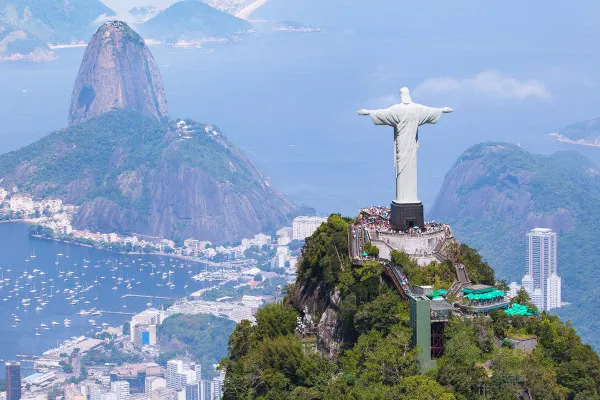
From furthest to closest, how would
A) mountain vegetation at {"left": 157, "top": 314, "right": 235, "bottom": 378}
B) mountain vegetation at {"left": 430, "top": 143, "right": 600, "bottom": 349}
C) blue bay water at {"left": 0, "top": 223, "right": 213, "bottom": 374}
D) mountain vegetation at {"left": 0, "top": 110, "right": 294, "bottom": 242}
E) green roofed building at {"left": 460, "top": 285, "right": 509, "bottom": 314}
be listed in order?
mountain vegetation at {"left": 0, "top": 110, "right": 294, "bottom": 242} → mountain vegetation at {"left": 430, "top": 143, "right": 600, "bottom": 349} → blue bay water at {"left": 0, "top": 223, "right": 213, "bottom": 374} → mountain vegetation at {"left": 157, "top": 314, "right": 235, "bottom": 378} → green roofed building at {"left": 460, "top": 285, "right": 509, "bottom": 314}

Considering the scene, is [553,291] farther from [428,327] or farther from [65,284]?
[428,327]

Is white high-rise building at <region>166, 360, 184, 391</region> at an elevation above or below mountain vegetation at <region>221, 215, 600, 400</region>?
below

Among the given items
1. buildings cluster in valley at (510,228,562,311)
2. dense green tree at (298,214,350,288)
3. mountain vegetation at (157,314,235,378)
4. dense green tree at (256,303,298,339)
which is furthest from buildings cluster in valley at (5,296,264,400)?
dense green tree at (256,303,298,339)

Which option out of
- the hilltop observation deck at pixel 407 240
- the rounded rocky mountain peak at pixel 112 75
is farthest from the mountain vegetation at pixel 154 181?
the hilltop observation deck at pixel 407 240

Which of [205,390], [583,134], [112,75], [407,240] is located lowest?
[205,390]

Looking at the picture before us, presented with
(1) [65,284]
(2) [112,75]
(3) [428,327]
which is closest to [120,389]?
(1) [65,284]

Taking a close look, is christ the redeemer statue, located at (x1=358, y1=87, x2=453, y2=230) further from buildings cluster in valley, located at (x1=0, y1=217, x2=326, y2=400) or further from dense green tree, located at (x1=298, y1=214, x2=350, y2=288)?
buildings cluster in valley, located at (x1=0, y1=217, x2=326, y2=400)

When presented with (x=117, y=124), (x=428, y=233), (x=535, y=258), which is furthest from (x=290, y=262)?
(x=428, y=233)
